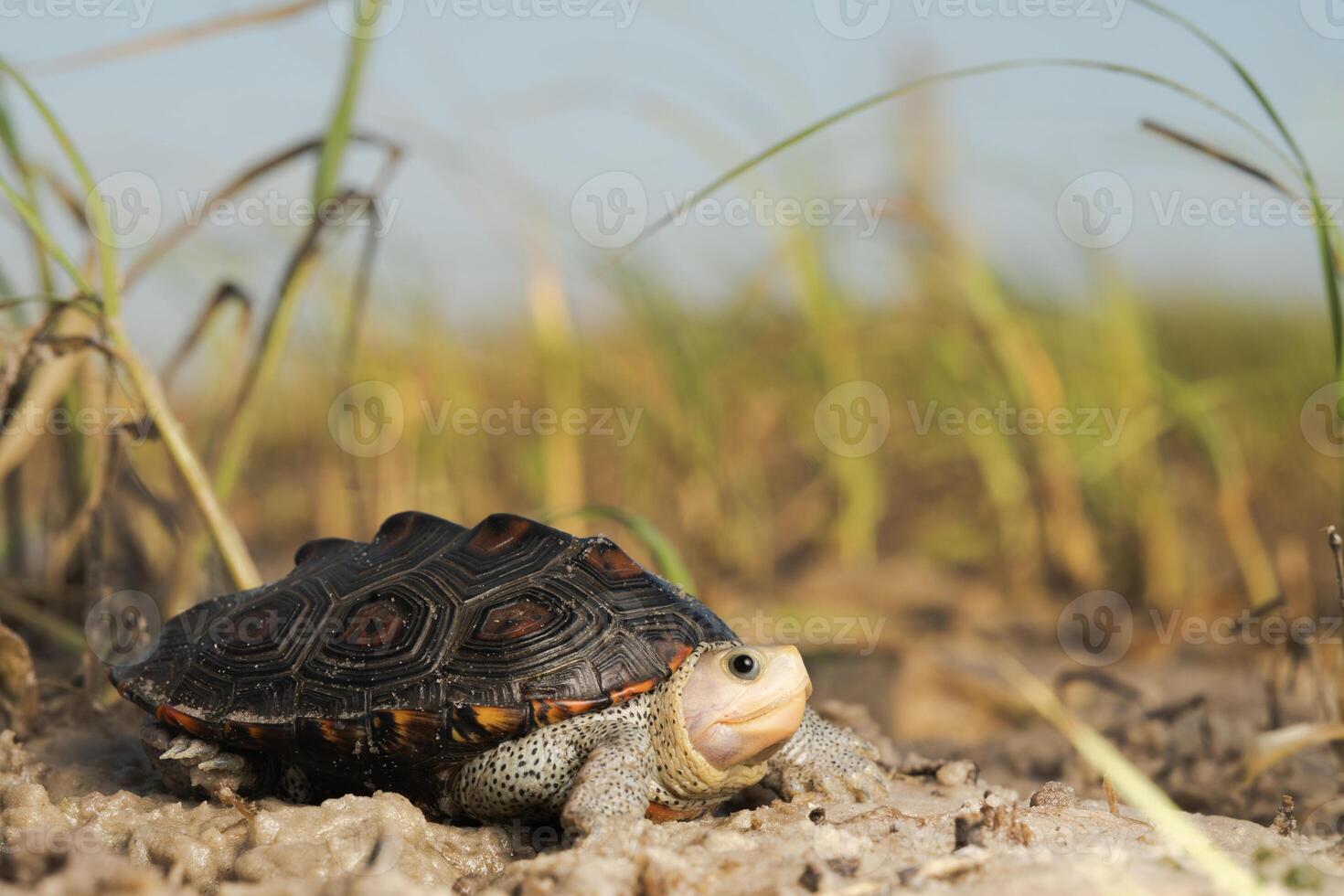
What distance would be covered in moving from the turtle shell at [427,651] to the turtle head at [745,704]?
106mm

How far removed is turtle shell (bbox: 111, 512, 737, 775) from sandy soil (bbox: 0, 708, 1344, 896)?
165 millimetres

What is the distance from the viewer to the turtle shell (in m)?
2.12

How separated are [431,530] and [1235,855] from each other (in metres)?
1.72

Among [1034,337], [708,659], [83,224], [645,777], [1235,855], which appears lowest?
[1235,855]

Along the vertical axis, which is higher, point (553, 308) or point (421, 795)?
point (553, 308)

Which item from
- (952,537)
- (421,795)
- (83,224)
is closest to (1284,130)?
(421,795)

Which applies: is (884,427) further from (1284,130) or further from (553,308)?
(1284,130)

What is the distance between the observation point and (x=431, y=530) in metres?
2.49

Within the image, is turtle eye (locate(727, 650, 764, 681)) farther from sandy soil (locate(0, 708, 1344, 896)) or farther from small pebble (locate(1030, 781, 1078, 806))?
small pebble (locate(1030, 781, 1078, 806))

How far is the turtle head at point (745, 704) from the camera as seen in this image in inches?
83.0

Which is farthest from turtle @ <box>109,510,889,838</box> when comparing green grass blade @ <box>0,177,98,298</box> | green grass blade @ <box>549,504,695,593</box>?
green grass blade @ <box>0,177,98,298</box>

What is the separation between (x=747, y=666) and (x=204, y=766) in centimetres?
114

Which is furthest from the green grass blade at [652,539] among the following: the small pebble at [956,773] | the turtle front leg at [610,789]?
the small pebble at [956,773]

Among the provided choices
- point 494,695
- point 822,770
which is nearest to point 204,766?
point 494,695
